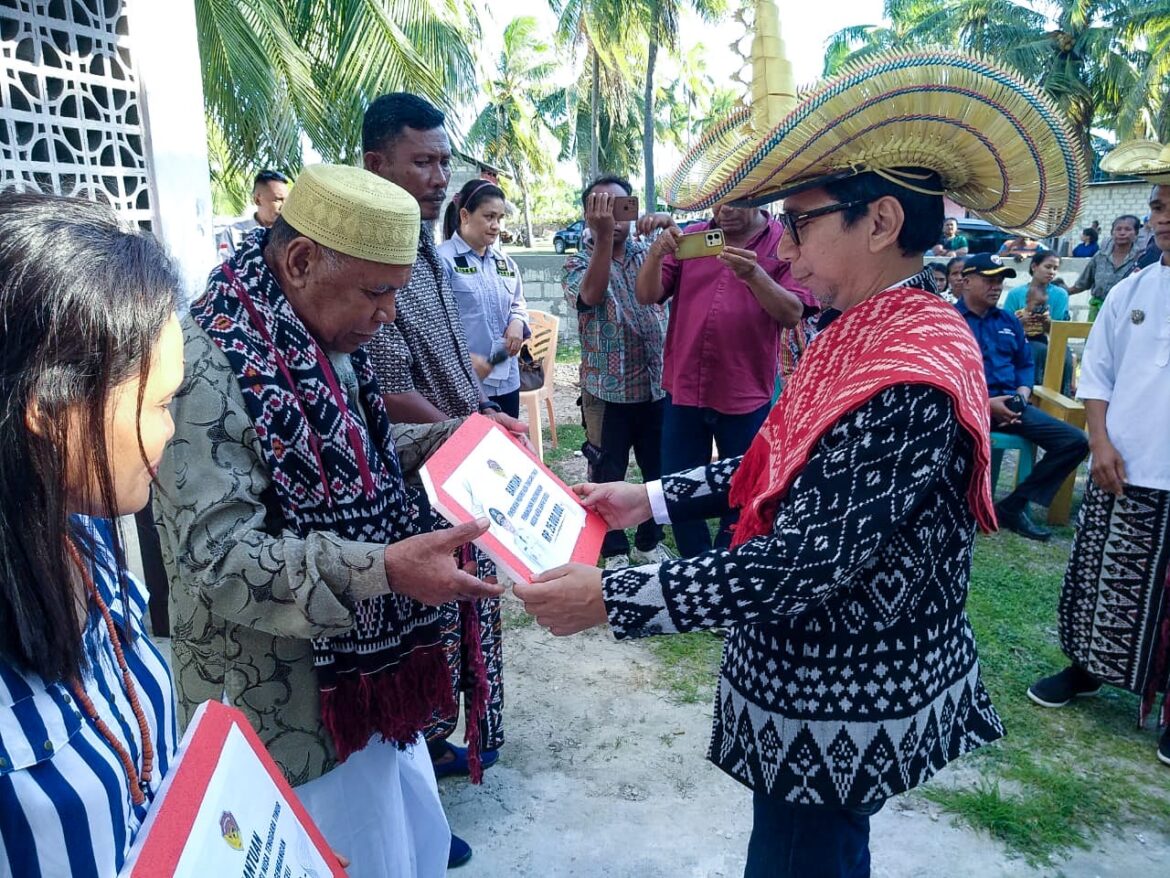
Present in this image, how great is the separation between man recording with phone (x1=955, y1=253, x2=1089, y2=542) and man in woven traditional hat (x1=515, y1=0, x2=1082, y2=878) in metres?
4.36

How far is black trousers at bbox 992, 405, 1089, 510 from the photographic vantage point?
552cm

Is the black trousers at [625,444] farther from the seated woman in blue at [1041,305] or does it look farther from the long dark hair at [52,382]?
the seated woman in blue at [1041,305]

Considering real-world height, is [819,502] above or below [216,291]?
below

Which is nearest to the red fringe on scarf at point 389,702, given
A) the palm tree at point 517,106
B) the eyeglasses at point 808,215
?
the eyeglasses at point 808,215

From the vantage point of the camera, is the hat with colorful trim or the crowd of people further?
the hat with colorful trim

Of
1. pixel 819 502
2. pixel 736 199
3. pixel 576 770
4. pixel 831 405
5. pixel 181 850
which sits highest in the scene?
pixel 736 199

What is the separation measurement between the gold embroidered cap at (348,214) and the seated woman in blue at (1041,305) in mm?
7250

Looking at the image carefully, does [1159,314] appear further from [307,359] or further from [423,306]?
[307,359]

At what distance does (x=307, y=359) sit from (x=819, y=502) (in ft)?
3.34

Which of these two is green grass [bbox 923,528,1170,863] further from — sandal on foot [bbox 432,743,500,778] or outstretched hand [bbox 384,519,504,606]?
outstretched hand [bbox 384,519,504,606]

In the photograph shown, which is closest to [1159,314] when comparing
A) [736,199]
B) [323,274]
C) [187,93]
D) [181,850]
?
[736,199]

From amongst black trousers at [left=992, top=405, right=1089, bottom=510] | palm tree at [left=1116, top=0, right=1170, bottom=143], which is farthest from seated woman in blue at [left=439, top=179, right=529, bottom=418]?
palm tree at [left=1116, top=0, right=1170, bottom=143]

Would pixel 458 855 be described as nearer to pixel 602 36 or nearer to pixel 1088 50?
pixel 602 36

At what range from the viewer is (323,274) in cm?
165
